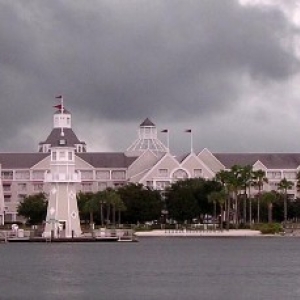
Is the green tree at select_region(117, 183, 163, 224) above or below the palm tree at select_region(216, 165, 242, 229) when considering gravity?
below

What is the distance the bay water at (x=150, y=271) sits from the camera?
8312 centimetres

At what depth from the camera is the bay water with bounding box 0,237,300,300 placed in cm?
8312

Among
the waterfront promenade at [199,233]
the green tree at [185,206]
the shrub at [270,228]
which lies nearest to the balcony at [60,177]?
the waterfront promenade at [199,233]

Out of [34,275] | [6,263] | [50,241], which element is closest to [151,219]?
[50,241]

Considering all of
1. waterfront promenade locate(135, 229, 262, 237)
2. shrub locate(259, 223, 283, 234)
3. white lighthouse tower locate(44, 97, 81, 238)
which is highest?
white lighthouse tower locate(44, 97, 81, 238)

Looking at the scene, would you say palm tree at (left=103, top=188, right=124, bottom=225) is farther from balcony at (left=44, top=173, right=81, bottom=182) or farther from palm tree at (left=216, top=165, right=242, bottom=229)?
balcony at (left=44, top=173, right=81, bottom=182)

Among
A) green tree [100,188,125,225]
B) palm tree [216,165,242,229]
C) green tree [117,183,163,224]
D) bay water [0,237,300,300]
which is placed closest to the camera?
bay water [0,237,300,300]

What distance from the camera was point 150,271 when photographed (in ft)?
336

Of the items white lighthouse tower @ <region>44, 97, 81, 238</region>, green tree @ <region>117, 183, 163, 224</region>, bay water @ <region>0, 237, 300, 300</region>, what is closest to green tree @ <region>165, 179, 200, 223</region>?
green tree @ <region>117, 183, 163, 224</region>

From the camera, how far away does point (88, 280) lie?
307 ft

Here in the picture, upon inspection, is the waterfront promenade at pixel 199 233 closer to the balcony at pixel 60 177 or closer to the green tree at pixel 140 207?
the green tree at pixel 140 207

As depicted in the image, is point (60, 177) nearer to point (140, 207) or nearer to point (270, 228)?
point (270, 228)

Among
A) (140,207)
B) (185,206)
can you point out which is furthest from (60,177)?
(185,206)

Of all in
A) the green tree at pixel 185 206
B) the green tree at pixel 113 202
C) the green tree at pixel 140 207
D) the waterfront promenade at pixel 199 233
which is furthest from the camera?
the green tree at pixel 140 207
